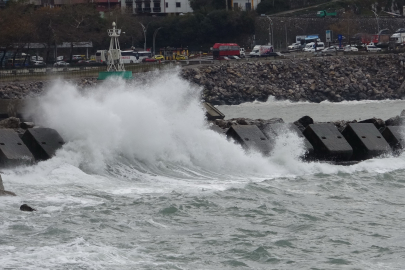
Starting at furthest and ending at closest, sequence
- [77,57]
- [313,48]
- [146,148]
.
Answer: [77,57]
[313,48]
[146,148]

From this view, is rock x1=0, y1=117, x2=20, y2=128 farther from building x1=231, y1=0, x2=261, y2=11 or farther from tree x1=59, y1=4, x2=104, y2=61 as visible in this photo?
building x1=231, y1=0, x2=261, y2=11

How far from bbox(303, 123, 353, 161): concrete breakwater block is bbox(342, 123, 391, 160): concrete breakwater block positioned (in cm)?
52

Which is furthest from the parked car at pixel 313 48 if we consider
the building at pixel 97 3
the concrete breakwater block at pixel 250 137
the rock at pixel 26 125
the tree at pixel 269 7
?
the rock at pixel 26 125

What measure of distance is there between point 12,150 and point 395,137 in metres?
11.3

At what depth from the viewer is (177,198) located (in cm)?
1592

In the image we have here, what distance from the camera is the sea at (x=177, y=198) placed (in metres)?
12.1

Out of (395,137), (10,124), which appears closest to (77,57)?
(395,137)

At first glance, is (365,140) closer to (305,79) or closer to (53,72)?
(53,72)

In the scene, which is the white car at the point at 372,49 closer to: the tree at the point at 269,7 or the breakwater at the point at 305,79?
the breakwater at the point at 305,79

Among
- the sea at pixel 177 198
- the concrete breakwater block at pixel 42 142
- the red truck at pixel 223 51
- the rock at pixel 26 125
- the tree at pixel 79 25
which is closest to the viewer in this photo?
the sea at pixel 177 198

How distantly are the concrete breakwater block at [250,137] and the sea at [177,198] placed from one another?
266 mm

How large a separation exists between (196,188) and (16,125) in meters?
5.87

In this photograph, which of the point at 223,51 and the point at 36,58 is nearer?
the point at 223,51

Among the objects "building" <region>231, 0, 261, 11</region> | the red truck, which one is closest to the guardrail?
the red truck
